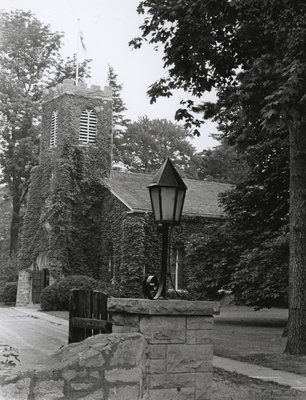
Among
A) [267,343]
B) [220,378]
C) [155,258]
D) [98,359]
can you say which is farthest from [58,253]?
[98,359]

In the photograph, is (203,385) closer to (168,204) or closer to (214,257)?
(168,204)

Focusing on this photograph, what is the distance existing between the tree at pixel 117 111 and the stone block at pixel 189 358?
1527 inches

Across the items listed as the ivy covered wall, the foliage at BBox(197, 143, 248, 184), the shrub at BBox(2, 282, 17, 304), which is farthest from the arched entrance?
the foliage at BBox(197, 143, 248, 184)

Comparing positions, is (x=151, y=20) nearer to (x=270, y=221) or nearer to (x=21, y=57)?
(x=270, y=221)

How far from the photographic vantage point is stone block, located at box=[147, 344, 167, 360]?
554cm

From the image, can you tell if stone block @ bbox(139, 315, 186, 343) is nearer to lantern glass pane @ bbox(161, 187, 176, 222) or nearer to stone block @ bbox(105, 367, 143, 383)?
stone block @ bbox(105, 367, 143, 383)

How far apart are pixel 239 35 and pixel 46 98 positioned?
21967mm

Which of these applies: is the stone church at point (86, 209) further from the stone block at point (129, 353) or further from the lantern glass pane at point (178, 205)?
the stone block at point (129, 353)

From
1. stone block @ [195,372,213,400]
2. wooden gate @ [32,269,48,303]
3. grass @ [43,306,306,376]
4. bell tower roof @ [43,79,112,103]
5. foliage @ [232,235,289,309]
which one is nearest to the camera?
stone block @ [195,372,213,400]

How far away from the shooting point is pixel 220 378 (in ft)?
27.8

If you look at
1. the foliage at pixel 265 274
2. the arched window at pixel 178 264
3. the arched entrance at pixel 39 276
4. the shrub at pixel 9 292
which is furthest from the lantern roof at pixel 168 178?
the shrub at pixel 9 292

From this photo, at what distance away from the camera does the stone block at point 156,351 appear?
5.54 metres

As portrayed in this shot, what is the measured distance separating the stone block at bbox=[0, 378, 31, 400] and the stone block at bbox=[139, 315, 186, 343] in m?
1.27

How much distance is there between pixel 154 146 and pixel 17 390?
44458mm
